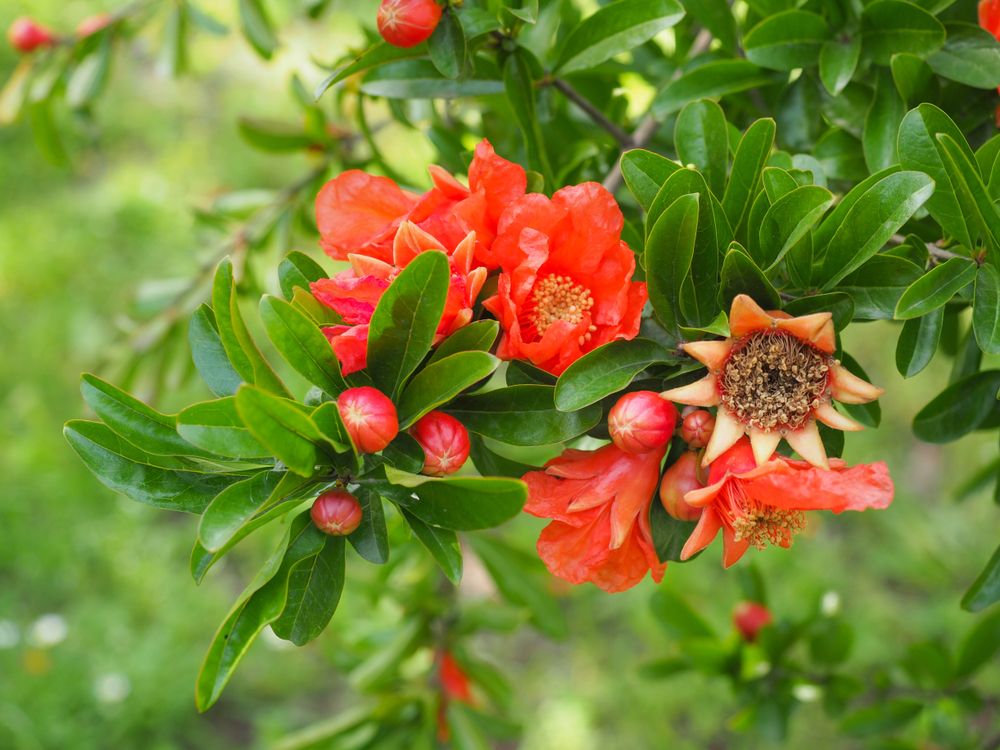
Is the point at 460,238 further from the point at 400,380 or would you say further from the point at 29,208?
the point at 29,208

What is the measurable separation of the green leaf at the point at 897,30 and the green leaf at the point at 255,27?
1.12 m

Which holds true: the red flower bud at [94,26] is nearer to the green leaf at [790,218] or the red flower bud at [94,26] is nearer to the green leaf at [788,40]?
the green leaf at [788,40]

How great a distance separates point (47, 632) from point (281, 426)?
2.81m

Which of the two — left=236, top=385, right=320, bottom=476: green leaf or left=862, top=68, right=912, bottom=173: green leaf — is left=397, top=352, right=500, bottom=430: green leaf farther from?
left=862, top=68, right=912, bottom=173: green leaf

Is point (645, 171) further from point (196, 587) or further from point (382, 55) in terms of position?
point (196, 587)

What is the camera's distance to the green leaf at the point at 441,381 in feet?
1.91

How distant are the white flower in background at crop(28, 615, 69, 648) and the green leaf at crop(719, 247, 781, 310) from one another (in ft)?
9.79

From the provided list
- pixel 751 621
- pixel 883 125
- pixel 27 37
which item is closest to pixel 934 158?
pixel 883 125

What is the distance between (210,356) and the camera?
71cm

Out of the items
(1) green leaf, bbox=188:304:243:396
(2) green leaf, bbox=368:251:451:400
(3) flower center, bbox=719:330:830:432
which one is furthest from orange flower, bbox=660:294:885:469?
(1) green leaf, bbox=188:304:243:396

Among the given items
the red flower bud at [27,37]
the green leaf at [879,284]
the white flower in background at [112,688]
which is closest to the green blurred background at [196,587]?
the white flower in background at [112,688]

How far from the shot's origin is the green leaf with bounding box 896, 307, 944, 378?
0.66 m

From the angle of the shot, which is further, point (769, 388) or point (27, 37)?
point (27, 37)

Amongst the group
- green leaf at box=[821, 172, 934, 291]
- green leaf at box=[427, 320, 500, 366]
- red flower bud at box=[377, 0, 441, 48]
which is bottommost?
green leaf at box=[427, 320, 500, 366]
